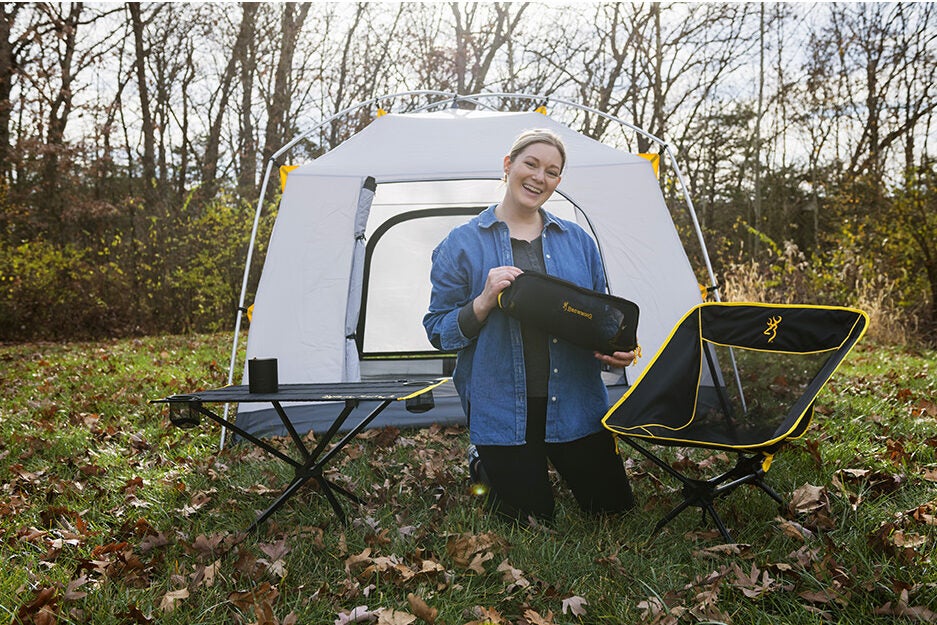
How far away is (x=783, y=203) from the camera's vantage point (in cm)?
→ 1430

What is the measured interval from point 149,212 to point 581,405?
1088cm

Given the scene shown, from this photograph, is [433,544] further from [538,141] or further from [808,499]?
[538,141]

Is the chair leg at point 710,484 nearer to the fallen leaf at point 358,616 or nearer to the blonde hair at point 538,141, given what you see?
the fallen leaf at point 358,616

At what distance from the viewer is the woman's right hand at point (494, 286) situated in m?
2.23

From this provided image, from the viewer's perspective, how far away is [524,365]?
2.42 meters

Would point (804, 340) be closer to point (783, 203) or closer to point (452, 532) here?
point (452, 532)

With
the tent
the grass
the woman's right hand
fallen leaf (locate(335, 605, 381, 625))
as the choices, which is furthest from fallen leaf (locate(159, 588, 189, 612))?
the tent

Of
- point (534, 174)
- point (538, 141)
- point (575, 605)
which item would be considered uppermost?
point (538, 141)

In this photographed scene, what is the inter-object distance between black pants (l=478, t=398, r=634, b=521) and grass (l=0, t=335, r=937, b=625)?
89 mm

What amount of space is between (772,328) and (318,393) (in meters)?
1.69

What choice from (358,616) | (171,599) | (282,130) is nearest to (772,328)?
(358,616)

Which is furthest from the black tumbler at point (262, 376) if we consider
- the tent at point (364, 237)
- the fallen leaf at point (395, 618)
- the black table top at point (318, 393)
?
the tent at point (364, 237)

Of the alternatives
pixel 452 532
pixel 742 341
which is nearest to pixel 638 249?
pixel 742 341

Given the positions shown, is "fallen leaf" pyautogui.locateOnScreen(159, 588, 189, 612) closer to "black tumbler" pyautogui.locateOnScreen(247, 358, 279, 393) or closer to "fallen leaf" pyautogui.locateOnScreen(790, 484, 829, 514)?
"black tumbler" pyautogui.locateOnScreen(247, 358, 279, 393)
